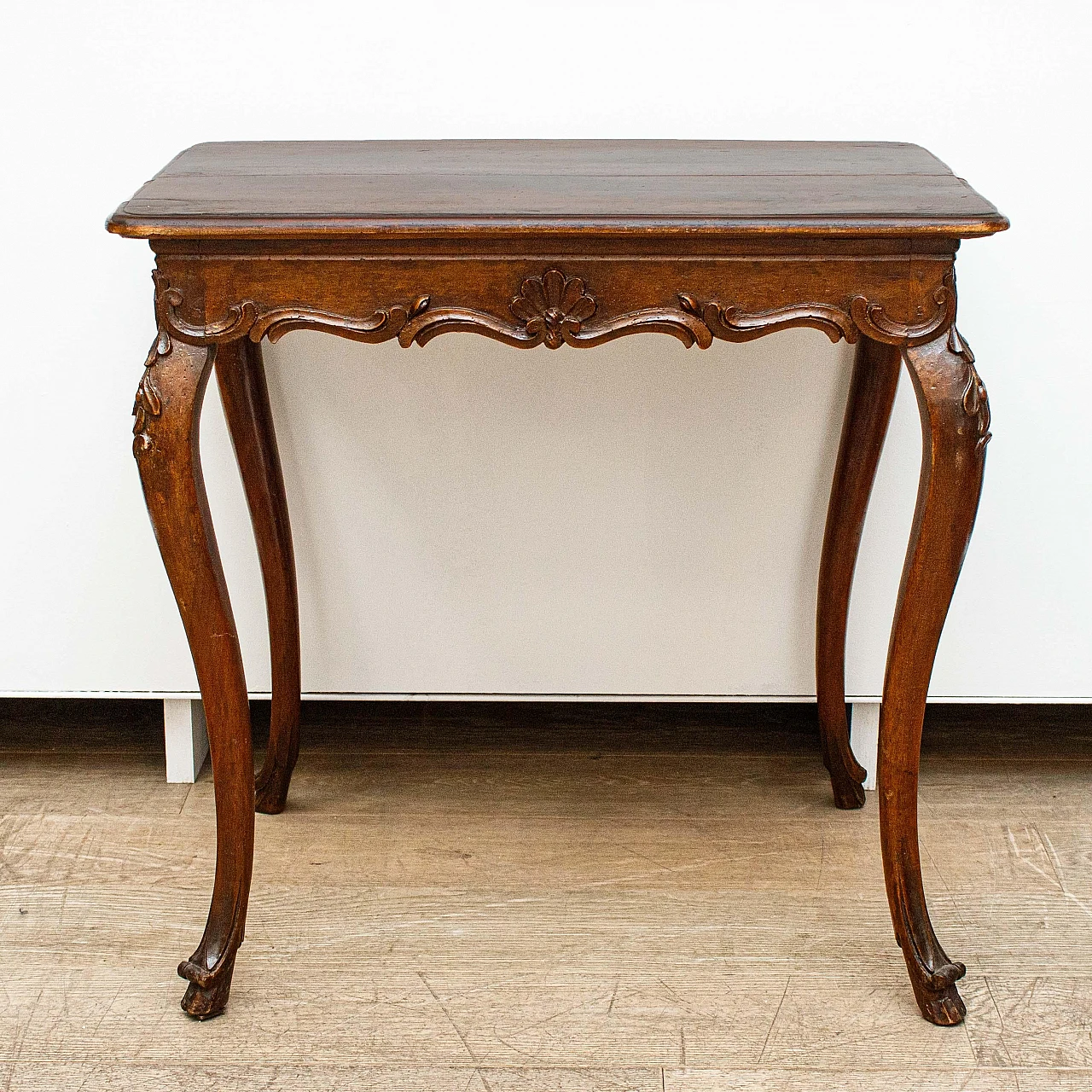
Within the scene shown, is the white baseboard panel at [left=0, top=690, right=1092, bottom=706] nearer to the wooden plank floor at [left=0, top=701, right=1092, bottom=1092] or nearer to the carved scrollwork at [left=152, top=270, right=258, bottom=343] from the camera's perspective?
the wooden plank floor at [left=0, top=701, right=1092, bottom=1092]

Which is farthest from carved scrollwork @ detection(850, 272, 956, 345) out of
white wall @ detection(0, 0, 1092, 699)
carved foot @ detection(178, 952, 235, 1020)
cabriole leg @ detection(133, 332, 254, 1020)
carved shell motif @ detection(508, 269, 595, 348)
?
carved foot @ detection(178, 952, 235, 1020)

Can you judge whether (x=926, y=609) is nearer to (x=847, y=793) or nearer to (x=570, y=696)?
(x=847, y=793)

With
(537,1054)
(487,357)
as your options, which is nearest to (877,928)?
(537,1054)

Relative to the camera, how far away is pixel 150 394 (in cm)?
106

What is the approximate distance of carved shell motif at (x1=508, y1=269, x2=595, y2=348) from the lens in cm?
103

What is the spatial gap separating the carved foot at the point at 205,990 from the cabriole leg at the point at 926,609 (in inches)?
26.6

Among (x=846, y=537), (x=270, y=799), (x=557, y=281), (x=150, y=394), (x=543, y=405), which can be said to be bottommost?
(x=270, y=799)

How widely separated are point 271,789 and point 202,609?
1.70 feet

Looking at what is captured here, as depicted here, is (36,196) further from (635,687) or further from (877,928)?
(877,928)

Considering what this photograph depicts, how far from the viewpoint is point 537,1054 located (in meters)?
1.17

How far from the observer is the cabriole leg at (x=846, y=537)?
4.65ft

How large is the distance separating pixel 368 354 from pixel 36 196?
42 centimetres

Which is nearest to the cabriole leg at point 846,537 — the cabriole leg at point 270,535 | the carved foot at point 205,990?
the cabriole leg at point 270,535

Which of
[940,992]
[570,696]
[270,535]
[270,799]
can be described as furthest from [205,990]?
[940,992]
